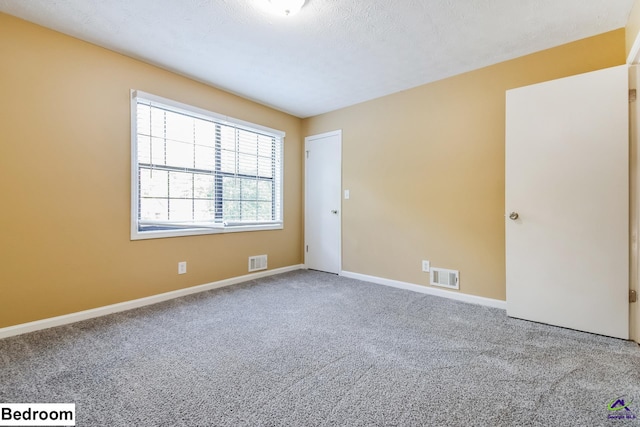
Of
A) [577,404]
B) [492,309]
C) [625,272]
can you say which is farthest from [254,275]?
[625,272]

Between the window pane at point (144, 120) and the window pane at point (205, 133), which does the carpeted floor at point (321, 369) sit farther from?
the window pane at point (205, 133)

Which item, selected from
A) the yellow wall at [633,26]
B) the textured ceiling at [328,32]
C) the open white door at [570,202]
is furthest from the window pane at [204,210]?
the yellow wall at [633,26]

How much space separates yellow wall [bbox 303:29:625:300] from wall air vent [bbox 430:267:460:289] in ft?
0.17

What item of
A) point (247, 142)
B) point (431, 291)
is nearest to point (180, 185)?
point (247, 142)

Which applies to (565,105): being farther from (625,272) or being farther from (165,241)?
(165,241)

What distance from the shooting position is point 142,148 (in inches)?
112

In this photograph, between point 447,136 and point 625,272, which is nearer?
point 625,272

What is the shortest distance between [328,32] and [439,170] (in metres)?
1.79

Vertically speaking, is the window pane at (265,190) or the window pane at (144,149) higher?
the window pane at (144,149)

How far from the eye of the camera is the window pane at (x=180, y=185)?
10.1ft

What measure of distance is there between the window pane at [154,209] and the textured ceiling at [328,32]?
4.44ft

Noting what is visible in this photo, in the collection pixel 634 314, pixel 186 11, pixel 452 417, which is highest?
pixel 186 11

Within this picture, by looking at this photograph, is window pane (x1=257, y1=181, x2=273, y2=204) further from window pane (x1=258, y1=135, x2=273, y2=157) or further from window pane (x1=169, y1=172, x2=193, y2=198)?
window pane (x1=169, y1=172, x2=193, y2=198)

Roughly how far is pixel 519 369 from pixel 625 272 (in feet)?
3.89
